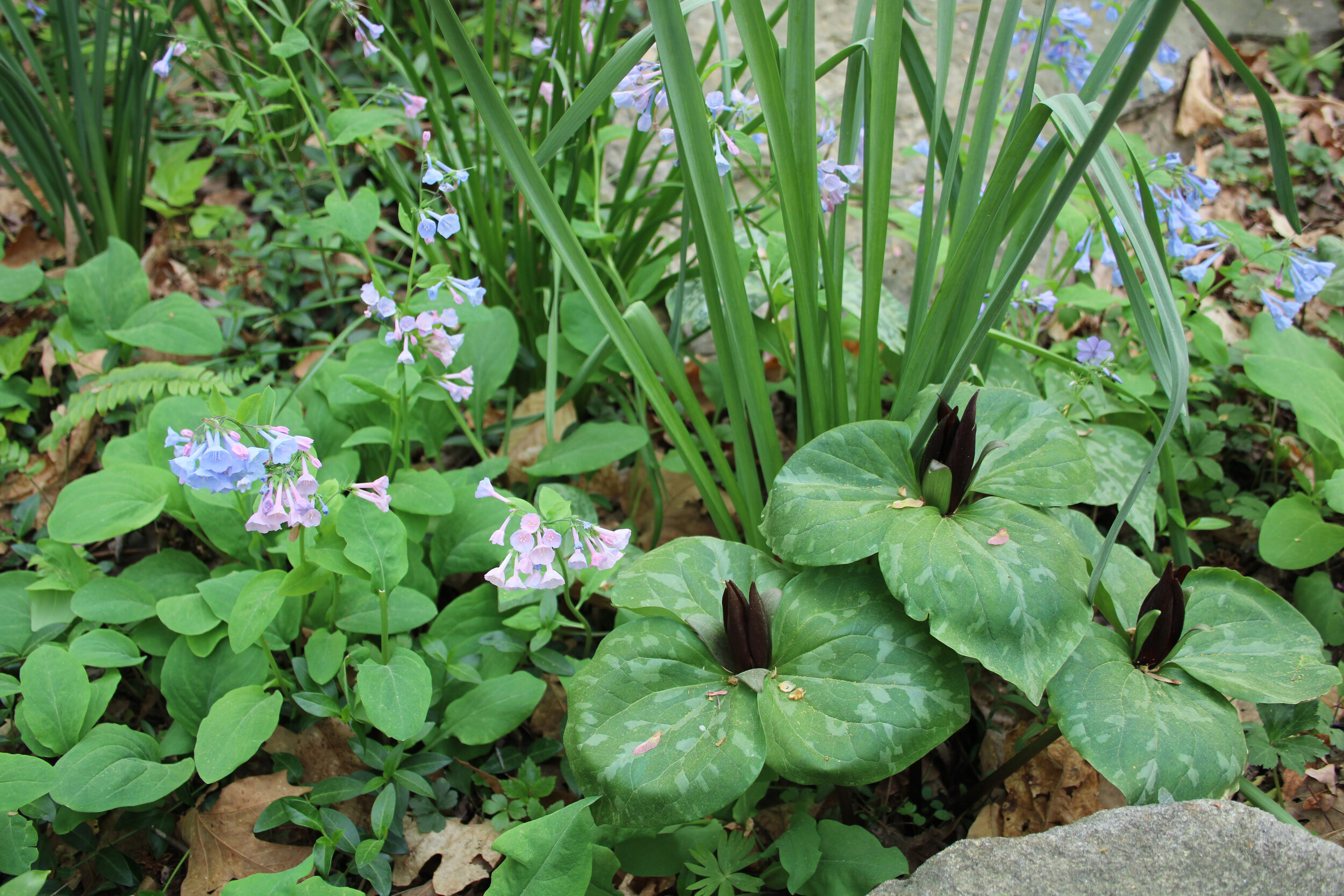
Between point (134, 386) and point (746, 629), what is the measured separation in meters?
1.44

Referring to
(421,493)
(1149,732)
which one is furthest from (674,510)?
(1149,732)

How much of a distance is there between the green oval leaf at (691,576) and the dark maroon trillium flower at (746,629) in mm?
71

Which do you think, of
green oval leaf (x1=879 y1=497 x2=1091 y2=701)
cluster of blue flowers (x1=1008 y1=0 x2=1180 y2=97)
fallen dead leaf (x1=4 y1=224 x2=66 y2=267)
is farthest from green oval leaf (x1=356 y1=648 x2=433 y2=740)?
fallen dead leaf (x1=4 y1=224 x2=66 y2=267)

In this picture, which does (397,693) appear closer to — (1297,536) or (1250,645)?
(1250,645)

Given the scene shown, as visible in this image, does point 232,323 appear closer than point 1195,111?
Yes

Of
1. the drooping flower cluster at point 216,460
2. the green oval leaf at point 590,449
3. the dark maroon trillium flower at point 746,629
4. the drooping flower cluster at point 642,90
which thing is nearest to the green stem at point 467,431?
the green oval leaf at point 590,449

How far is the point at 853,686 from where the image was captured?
40.9 inches

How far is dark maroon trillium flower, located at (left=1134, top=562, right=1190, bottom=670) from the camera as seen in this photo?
3.44 feet

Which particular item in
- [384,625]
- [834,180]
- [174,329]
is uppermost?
[834,180]

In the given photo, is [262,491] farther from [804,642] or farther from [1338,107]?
[1338,107]

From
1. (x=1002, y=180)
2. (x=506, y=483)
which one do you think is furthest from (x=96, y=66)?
(x=1002, y=180)

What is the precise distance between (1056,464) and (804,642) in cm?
45

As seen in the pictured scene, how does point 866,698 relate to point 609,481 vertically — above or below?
above

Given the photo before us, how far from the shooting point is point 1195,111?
2889mm
